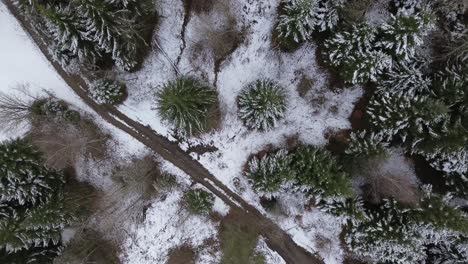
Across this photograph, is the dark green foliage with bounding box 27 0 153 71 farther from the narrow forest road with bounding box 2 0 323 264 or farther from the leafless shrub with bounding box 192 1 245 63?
the leafless shrub with bounding box 192 1 245 63

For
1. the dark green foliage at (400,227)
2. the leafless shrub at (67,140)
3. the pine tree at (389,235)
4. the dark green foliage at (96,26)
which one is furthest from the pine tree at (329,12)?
the leafless shrub at (67,140)

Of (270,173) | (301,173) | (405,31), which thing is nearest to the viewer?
(405,31)

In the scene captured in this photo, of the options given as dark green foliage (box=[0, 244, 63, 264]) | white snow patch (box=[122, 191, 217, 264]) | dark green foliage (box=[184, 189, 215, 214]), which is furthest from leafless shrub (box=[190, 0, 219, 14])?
dark green foliage (box=[0, 244, 63, 264])

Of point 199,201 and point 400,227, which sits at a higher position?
point 400,227

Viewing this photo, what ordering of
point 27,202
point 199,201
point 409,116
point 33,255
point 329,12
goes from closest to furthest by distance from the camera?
point 409,116, point 329,12, point 33,255, point 27,202, point 199,201

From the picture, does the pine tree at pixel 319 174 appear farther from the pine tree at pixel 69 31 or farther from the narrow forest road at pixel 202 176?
the pine tree at pixel 69 31

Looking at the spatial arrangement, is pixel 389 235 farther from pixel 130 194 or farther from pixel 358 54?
pixel 130 194

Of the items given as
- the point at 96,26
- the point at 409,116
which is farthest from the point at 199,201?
the point at 409,116
